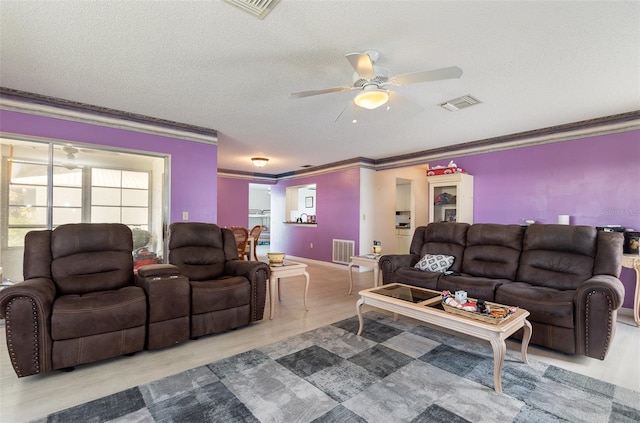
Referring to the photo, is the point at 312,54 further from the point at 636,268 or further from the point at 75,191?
the point at 636,268

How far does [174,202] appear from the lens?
13.9 ft

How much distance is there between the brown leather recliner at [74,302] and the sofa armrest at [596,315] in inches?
140

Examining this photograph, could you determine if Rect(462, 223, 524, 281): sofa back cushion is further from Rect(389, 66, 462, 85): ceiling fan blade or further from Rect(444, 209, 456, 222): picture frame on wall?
Rect(389, 66, 462, 85): ceiling fan blade

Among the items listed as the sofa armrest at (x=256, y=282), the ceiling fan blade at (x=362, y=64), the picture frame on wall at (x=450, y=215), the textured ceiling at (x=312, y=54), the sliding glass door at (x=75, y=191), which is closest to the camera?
the textured ceiling at (x=312, y=54)

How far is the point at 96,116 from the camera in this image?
142 inches

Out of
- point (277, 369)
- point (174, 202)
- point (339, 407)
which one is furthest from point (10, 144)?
point (339, 407)

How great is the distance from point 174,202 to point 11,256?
1.86 meters

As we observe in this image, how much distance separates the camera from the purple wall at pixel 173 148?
10.8ft

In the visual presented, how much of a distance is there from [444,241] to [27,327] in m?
4.16

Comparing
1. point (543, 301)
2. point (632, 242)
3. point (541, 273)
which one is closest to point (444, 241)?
point (541, 273)

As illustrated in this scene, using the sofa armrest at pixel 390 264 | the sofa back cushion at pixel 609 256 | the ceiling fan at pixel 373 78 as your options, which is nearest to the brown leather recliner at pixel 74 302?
the ceiling fan at pixel 373 78

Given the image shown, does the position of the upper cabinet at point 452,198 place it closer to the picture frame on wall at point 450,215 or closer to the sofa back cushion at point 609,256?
the picture frame on wall at point 450,215

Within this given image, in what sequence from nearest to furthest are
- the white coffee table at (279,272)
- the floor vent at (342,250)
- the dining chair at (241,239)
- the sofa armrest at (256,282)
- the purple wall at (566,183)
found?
the sofa armrest at (256,282) < the white coffee table at (279,272) < the purple wall at (566,183) < the dining chair at (241,239) < the floor vent at (342,250)

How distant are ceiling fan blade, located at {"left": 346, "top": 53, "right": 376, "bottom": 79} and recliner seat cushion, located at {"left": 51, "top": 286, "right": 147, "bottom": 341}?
2.46 metres
